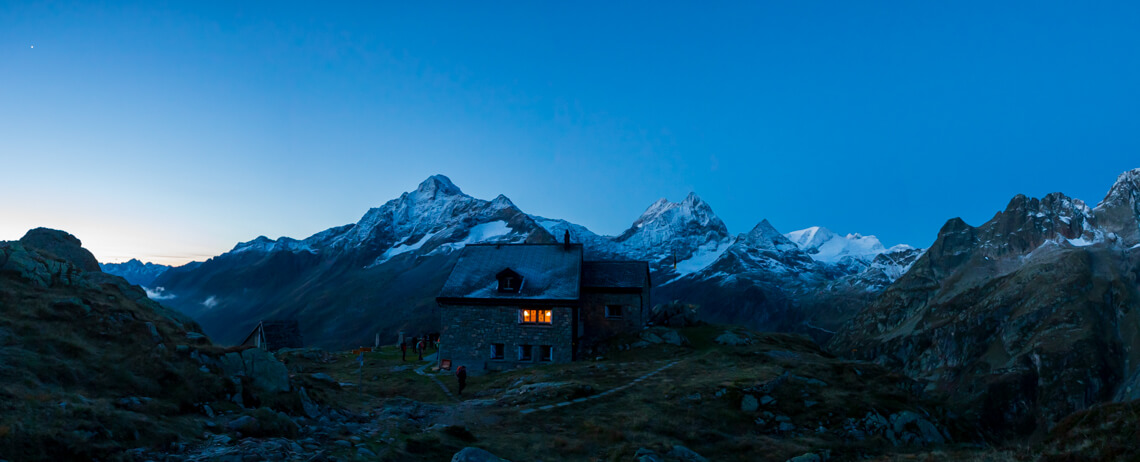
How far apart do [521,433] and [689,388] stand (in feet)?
36.9

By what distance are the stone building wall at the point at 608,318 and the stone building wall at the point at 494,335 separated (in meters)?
5.59

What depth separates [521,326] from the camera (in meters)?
48.4

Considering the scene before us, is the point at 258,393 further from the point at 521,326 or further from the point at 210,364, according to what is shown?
the point at 521,326

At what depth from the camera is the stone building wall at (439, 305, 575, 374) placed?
157 ft

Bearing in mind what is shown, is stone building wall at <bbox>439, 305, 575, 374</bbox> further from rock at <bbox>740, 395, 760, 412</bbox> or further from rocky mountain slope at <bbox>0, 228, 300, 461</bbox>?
rocky mountain slope at <bbox>0, 228, 300, 461</bbox>

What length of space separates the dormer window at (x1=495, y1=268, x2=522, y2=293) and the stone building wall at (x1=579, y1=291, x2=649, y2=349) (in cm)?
696

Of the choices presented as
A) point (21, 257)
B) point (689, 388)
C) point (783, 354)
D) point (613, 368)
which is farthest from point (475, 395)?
point (783, 354)

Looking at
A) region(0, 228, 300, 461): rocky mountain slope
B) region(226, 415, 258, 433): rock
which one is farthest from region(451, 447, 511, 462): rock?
region(0, 228, 300, 461): rocky mountain slope

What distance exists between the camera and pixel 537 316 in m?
48.5

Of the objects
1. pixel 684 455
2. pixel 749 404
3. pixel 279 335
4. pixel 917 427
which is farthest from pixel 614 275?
pixel 279 335

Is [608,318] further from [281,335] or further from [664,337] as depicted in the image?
[281,335]

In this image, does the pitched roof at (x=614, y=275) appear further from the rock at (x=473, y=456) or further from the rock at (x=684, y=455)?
the rock at (x=473, y=456)

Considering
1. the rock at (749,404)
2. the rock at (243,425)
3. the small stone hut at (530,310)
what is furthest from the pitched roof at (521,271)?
the rock at (243,425)

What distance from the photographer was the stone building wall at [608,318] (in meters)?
53.4
